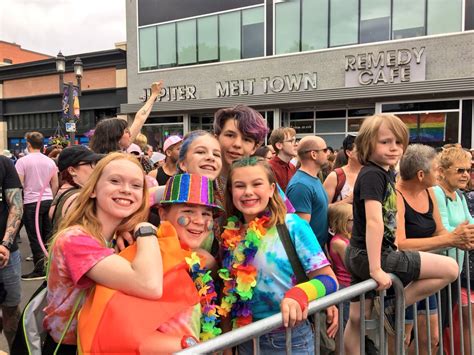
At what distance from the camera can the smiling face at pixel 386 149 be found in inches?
96.0

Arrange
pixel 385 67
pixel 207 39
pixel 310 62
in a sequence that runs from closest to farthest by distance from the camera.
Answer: pixel 385 67
pixel 310 62
pixel 207 39

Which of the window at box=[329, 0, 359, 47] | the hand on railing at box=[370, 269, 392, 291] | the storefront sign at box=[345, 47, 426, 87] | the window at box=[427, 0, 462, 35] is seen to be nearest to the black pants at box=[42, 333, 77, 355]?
the hand on railing at box=[370, 269, 392, 291]

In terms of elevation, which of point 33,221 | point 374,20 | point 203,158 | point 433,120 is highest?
point 374,20

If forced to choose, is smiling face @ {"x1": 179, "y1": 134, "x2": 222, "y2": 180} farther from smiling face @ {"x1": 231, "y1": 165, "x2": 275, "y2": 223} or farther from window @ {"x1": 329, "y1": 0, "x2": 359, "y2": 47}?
window @ {"x1": 329, "y1": 0, "x2": 359, "y2": 47}

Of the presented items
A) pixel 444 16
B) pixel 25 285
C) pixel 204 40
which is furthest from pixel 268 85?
pixel 25 285

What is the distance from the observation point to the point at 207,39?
68.5 ft

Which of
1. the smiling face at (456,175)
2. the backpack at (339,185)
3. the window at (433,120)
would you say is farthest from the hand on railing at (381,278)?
the window at (433,120)

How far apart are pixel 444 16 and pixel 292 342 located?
668 inches

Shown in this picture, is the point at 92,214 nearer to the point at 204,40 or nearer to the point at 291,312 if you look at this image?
the point at 291,312

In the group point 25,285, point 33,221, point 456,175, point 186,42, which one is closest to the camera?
point 456,175

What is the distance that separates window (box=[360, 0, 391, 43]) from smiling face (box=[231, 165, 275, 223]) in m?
16.7

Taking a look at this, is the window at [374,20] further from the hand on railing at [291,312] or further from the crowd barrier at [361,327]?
the hand on railing at [291,312]

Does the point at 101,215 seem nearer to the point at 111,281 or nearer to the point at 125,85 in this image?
the point at 111,281

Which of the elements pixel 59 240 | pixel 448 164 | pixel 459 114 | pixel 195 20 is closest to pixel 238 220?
pixel 59 240
